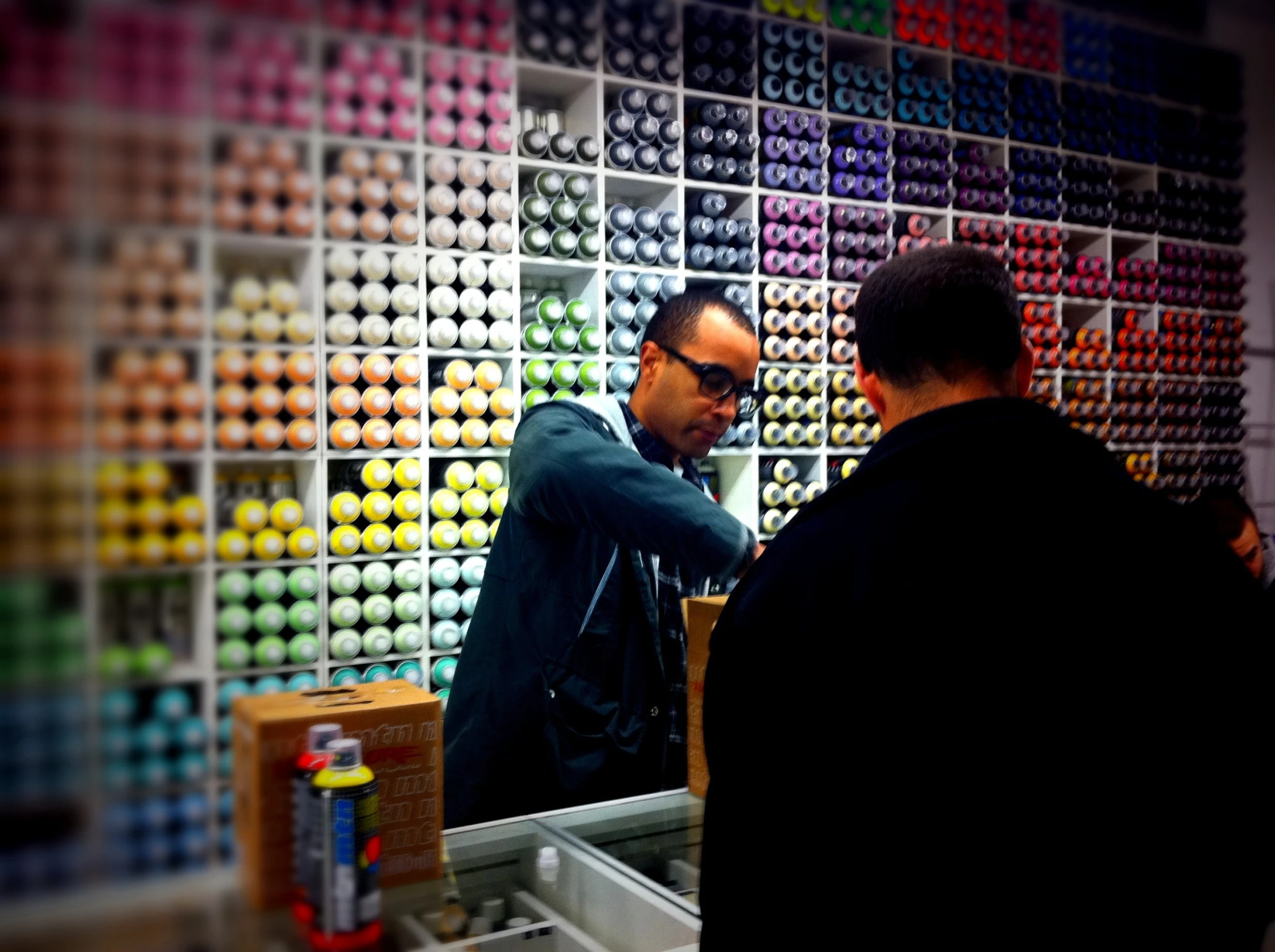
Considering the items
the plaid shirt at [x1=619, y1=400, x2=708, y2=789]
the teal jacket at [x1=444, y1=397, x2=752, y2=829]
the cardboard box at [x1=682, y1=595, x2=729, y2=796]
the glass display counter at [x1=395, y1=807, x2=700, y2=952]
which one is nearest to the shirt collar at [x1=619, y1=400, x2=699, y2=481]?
the plaid shirt at [x1=619, y1=400, x2=708, y2=789]

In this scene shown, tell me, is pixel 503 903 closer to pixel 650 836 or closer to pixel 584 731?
pixel 650 836

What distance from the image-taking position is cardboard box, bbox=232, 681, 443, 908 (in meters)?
1.56

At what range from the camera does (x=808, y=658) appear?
122 cm

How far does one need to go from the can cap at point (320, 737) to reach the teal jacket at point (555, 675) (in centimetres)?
77

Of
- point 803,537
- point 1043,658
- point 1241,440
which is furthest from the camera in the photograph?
point 1241,440

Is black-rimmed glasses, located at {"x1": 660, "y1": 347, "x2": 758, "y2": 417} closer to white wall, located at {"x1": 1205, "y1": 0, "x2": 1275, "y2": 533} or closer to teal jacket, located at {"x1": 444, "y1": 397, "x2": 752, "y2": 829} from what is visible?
teal jacket, located at {"x1": 444, "y1": 397, "x2": 752, "y2": 829}

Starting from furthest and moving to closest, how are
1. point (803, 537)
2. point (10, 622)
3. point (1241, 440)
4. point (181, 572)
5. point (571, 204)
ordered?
1. point (1241, 440)
2. point (571, 204)
3. point (181, 572)
4. point (10, 622)
5. point (803, 537)

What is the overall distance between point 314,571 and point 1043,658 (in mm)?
2853

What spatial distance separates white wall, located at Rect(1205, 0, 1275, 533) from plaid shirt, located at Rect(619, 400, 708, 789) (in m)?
4.76

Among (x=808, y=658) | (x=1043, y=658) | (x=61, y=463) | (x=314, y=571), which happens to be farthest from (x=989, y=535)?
(x=314, y=571)

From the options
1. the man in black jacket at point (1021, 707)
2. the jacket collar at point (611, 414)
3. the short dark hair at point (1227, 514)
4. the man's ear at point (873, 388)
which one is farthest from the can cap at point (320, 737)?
the short dark hair at point (1227, 514)

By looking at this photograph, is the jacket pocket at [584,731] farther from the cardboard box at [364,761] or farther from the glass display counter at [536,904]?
the cardboard box at [364,761]

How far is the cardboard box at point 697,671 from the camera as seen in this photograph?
2176 mm

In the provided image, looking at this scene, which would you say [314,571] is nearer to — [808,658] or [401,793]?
[401,793]
